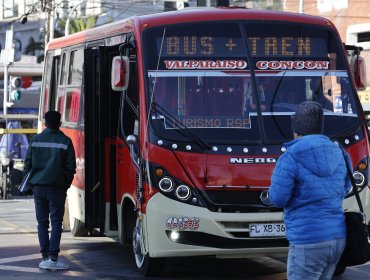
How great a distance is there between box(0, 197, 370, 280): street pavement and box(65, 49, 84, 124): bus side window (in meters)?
1.76

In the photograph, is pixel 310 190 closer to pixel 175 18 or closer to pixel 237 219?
pixel 237 219

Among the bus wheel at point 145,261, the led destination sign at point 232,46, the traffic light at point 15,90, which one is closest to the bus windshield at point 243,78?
the led destination sign at point 232,46

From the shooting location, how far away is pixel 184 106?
30.7ft

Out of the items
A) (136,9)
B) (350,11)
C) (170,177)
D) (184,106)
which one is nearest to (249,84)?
(184,106)

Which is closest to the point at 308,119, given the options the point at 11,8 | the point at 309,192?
the point at 309,192

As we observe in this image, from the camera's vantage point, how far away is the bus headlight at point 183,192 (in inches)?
352

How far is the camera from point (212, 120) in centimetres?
932

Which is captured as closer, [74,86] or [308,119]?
[308,119]

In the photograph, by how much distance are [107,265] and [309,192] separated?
562cm

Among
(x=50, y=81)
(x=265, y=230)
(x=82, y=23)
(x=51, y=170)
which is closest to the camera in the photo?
(x=265, y=230)

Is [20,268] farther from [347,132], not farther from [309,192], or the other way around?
[309,192]

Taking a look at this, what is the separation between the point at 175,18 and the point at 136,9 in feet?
157

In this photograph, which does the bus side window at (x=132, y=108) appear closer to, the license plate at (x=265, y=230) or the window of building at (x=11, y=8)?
the license plate at (x=265, y=230)

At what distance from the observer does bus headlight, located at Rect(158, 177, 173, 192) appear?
8.98 m
